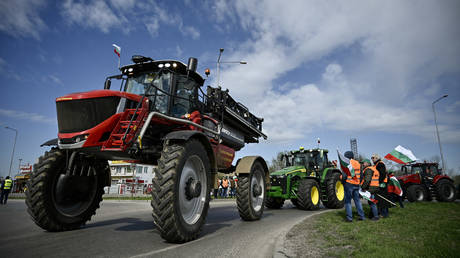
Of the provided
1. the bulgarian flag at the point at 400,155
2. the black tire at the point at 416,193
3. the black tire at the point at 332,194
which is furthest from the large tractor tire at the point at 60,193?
the black tire at the point at 416,193

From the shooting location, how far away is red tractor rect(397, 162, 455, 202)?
1477 cm

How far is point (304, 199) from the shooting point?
9.95 meters

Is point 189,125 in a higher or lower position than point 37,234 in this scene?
higher

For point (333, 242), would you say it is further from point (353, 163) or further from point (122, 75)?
point (122, 75)

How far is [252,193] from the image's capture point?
7.25 m

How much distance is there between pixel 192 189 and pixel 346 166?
4630 mm

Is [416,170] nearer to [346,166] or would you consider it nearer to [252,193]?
[346,166]

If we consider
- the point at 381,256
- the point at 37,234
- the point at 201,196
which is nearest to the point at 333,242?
the point at 381,256

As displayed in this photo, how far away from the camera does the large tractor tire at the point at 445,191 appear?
14.7 m

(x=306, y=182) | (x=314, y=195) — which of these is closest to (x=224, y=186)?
(x=314, y=195)

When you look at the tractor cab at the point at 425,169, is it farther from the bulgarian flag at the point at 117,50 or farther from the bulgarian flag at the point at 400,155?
the bulgarian flag at the point at 117,50

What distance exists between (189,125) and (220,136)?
1445mm

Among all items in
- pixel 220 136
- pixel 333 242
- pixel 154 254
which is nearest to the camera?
pixel 154 254

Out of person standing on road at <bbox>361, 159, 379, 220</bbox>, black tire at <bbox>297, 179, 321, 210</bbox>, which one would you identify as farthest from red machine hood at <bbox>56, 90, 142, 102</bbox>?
black tire at <bbox>297, 179, 321, 210</bbox>
